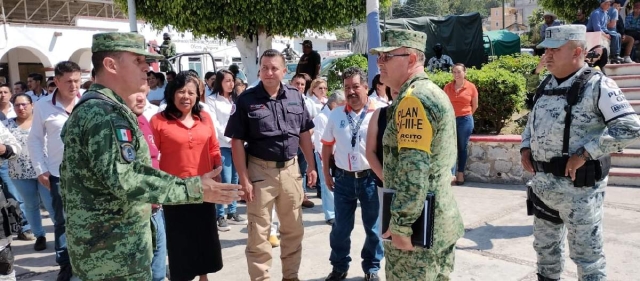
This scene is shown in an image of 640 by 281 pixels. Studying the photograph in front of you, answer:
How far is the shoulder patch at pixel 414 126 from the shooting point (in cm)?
231

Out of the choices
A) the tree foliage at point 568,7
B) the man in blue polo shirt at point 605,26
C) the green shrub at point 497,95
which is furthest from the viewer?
the tree foliage at point 568,7

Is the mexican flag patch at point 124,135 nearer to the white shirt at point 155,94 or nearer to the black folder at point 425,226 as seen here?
the black folder at point 425,226

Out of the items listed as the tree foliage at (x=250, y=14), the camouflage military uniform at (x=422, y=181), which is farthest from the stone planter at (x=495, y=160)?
the camouflage military uniform at (x=422, y=181)

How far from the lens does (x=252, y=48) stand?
1085 cm

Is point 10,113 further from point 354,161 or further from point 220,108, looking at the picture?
point 354,161

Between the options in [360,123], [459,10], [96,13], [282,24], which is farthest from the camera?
[459,10]

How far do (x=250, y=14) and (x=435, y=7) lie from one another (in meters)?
109

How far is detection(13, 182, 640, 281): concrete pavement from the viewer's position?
4.27 metres

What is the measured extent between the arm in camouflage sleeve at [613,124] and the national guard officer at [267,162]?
7.19ft

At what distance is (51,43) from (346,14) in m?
14.7

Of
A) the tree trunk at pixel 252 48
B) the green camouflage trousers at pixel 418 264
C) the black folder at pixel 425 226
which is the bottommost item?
the green camouflage trousers at pixel 418 264

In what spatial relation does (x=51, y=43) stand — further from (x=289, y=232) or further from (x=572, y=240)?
(x=572, y=240)

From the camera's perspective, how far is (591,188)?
121 inches

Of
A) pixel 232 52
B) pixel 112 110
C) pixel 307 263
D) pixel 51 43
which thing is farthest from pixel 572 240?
pixel 232 52
